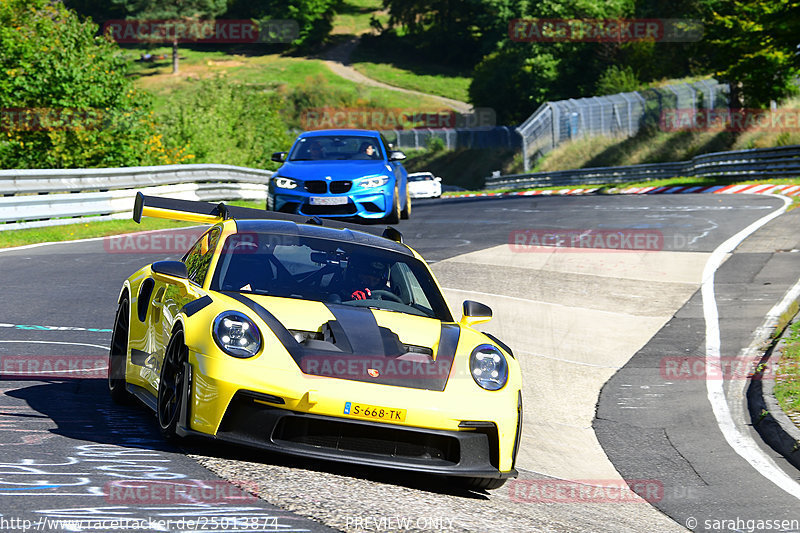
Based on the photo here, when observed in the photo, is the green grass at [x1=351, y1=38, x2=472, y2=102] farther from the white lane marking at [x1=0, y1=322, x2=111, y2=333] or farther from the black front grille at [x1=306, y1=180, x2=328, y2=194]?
the white lane marking at [x1=0, y1=322, x2=111, y2=333]

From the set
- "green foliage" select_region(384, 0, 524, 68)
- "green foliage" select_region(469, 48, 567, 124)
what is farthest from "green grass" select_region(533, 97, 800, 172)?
"green foliage" select_region(384, 0, 524, 68)

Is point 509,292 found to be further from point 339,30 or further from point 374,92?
point 339,30

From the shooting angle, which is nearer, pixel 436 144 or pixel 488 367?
pixel 488 367

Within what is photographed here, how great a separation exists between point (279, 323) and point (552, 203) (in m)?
21.3

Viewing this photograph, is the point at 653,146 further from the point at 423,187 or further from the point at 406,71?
the point at 406,71

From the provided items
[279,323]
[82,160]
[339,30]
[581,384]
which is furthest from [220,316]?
[339,30]

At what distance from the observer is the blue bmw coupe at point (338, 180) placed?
1730 cm

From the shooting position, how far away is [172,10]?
118 meters

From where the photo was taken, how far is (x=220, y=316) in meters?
6.00
